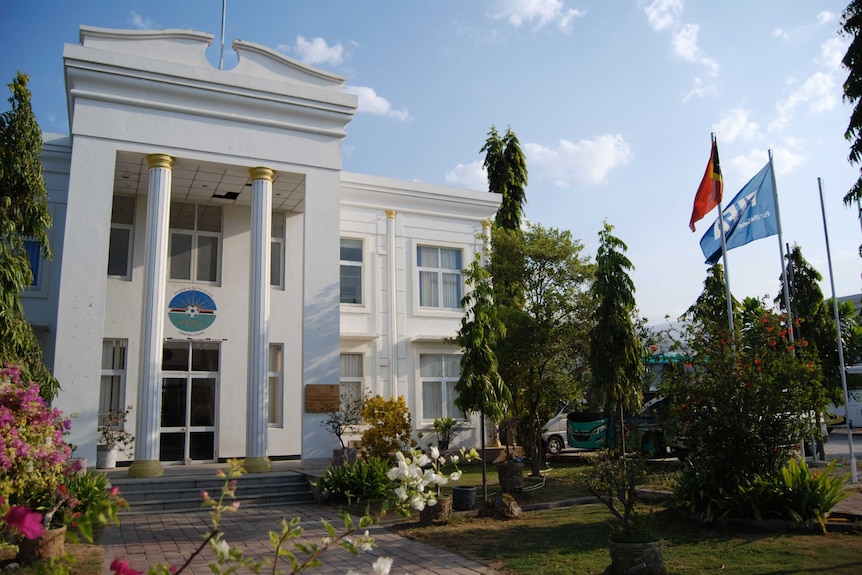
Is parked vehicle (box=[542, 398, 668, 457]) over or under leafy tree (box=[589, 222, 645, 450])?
under

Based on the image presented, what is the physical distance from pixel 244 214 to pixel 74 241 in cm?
513

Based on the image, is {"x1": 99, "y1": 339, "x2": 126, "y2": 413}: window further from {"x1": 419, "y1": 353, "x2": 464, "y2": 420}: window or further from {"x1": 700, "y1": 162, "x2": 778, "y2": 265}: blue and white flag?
{"x1": 700, "y1": 162, "x2": 778, "y2": 265}: blue and white flag

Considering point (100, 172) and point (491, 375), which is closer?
point (491, 375)

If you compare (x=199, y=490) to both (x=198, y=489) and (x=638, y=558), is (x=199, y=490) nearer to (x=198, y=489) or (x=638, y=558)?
(x=198, y=489)

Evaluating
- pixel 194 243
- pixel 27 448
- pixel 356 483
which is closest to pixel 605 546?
pixel 356 483

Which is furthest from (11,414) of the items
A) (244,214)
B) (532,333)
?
(244,214)

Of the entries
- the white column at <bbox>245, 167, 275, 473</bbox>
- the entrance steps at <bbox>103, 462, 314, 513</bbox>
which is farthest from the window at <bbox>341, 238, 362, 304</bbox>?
the entrance steps at <bbox>103, 462, 314, 513</bbox>

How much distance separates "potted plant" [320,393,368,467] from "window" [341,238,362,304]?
2.77 m

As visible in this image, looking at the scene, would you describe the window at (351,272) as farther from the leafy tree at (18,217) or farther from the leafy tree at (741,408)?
the leafy tree at (741,408)

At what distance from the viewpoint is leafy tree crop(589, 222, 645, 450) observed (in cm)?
1214

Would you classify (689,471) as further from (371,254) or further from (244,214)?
(244,214)

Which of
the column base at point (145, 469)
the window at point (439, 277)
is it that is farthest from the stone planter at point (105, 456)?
the window at point (439, 277)

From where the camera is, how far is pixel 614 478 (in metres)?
7.87

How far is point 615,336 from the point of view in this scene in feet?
40.0
